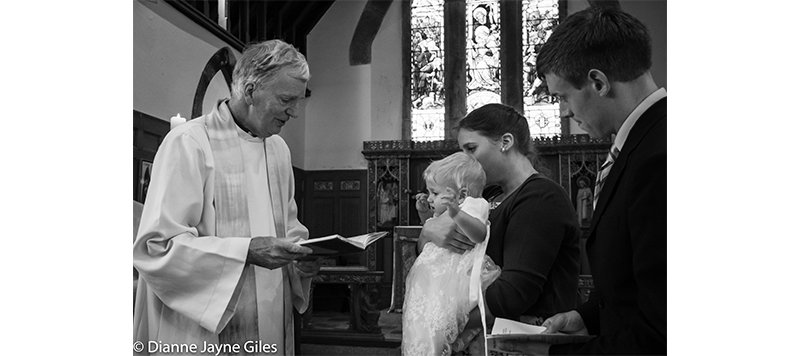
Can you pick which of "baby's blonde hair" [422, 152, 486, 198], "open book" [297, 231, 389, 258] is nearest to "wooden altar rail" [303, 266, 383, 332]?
"open book" [297, 231, 389, 258]

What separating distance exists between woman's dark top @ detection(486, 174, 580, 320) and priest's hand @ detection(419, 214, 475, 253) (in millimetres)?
145

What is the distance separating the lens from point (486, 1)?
2039 millimetres

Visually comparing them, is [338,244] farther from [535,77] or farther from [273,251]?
[535,77]

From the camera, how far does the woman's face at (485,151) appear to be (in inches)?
72.5

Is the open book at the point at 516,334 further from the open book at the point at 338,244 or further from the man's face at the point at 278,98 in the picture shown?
the man's face at the point at 278,98

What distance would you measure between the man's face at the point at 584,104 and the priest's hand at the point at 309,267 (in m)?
0.98

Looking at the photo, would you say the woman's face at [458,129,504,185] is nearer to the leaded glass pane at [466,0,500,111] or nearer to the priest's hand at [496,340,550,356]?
the leaded glass pane at [466,0,500,111]

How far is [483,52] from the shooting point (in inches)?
77.5

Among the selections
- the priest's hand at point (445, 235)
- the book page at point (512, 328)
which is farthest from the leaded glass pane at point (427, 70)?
the book page at point (512, 328)

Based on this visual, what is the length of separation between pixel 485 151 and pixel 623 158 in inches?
21.1

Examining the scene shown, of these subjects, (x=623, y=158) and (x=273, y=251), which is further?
(x=273, y=251)

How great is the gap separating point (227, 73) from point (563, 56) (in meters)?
1.16

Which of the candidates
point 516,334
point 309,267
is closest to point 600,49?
point 516,334

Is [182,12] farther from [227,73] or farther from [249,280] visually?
[249,280]
